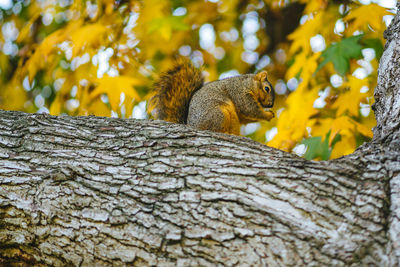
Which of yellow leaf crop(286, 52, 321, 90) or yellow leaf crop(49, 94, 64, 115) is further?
yellow leaf crop(49, 94, 64, 115)

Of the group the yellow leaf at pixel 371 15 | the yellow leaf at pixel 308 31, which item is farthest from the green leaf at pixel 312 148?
the yellow leaf at pixel 308 31

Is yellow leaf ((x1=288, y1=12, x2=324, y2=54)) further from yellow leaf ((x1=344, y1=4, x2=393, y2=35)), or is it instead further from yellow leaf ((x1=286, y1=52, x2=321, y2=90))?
yellow leaf ((x1=344, y1=4, x2=393, y2=35))

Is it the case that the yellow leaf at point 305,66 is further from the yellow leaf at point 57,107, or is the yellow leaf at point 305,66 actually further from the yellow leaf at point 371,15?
the yellow leaf at point 57,107

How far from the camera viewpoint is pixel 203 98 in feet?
8.36

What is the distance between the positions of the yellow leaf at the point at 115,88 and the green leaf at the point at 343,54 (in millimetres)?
1297

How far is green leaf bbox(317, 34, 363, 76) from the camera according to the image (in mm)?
2422

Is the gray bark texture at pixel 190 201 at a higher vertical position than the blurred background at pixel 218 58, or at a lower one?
lower

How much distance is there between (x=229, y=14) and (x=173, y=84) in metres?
2.05

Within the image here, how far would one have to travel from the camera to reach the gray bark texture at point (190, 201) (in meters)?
1.31

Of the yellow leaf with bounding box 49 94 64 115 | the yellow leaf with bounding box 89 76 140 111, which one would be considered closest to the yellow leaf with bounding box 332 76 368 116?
the yellow leaf with bounding box 89 76 140 111

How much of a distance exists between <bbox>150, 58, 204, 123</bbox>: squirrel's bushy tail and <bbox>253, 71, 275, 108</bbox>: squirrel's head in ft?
1.50

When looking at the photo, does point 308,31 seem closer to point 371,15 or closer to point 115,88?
point 371,15

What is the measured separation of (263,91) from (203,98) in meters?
0.60

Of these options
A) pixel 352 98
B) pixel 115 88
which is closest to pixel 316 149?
pixel 352 98
